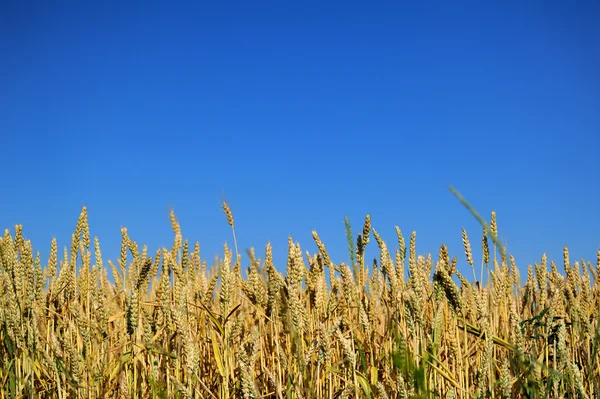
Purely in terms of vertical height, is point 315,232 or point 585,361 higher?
point 315,232

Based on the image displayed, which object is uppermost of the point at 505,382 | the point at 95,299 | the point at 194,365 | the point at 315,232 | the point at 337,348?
the point at 315,232

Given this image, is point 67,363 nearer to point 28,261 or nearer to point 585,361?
point 28,261

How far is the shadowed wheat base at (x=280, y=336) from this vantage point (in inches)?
64.2

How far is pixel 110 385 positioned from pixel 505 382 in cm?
132

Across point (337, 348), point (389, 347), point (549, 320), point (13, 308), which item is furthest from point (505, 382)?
point (13, 308)

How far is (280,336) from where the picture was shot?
95.3 inches

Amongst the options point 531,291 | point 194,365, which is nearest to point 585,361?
point 531,291

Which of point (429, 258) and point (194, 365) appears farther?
point (429, 258)

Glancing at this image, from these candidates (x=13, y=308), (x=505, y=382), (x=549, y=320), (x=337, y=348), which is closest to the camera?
(x=505, y=382)

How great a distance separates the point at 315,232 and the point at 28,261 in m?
1.05

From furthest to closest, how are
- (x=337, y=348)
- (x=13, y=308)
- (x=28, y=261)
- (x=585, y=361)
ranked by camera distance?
(x=585, y=361) < (x=337, y=348) < (x=28, y=261) < (x=13, y=308)

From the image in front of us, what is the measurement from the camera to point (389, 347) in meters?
2.15

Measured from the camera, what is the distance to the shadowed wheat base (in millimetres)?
1630

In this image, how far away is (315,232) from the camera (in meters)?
2.44
